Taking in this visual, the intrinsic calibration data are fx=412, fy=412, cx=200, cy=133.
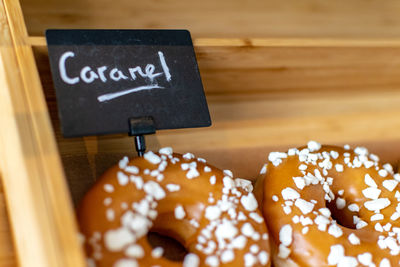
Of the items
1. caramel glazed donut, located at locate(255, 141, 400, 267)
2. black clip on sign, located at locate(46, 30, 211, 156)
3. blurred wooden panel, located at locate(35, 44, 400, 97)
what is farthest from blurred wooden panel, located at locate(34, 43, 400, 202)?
caramel glazed donut, located at locate(255, 141, 400, 267)

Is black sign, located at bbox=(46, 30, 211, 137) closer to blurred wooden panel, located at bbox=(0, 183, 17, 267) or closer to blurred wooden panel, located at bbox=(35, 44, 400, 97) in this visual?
blurred wooden panel, located at bbox=(35, 44, 400, 97)

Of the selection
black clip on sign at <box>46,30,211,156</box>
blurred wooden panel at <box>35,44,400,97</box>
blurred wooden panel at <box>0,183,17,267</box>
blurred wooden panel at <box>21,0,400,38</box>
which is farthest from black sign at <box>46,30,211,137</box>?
blurred wooden panel at <box>21,0,400,38</box>

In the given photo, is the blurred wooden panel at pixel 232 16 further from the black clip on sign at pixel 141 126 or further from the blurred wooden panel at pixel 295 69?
the black clip on sign at pixel 141 126

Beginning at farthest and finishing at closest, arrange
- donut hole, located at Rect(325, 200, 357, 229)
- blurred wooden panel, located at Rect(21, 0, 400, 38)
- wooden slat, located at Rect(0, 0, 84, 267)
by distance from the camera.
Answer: blurred wooden panel, located at Rect(21, 0, 400, 38)
donut hole, located at Rect(325, 200, 357, 229)
wooden slat, located at Rect(0, 0, 84, 267)

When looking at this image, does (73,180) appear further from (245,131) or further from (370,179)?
(370,179)

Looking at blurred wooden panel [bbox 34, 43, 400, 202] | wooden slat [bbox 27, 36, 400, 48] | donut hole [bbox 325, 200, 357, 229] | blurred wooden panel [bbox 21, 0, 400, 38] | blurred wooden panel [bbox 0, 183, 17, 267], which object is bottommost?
donut hole [bbox 325, 200, 357, 229]

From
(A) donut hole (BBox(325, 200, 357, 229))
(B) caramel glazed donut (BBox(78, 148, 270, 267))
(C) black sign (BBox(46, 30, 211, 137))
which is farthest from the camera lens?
(A) donut hole (BBox(325, 200, 357, 229))

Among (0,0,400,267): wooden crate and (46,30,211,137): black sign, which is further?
(46,30,211,137): black sign

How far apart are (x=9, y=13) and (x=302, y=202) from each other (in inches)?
32.5

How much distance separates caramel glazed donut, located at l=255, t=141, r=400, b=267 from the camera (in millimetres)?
964

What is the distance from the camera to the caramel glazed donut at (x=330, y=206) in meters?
0.96

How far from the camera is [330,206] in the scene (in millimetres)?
1190

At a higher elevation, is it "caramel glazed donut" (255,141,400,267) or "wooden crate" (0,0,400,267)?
"wooden crate" (0,0,400,267)

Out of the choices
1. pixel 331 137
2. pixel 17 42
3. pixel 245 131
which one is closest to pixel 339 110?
pixel 331 137
